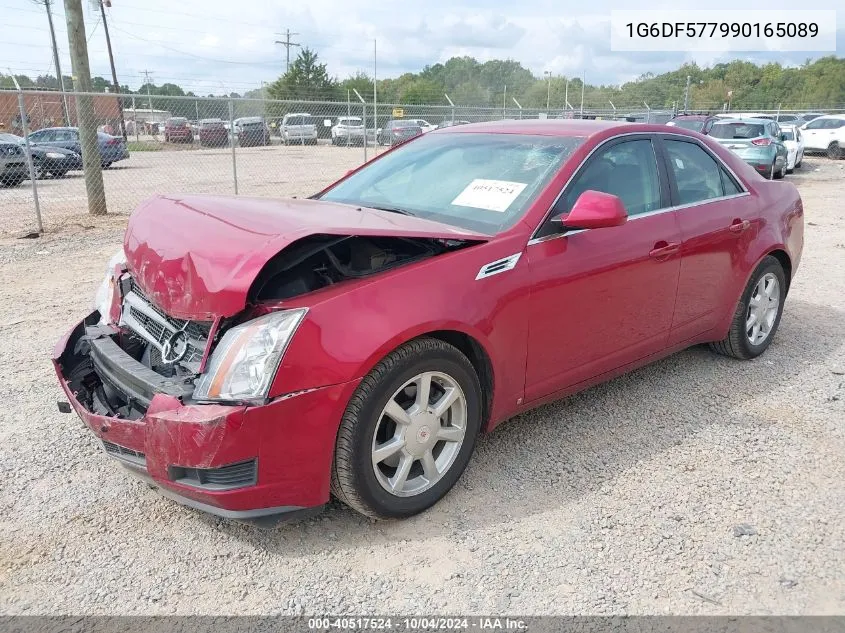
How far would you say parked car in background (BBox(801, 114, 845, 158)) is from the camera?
954 inches

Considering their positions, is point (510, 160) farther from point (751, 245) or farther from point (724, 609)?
point (724, 609)

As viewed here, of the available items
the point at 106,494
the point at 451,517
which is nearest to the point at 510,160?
the point at 451,517

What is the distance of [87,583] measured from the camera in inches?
97.1

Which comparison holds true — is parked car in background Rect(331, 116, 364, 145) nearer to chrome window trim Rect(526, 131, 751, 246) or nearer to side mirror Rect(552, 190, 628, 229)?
chrome window trim Rect(526, 131, 751, 246)

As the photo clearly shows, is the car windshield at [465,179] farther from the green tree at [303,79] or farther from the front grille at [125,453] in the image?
the green tree at [303,79]

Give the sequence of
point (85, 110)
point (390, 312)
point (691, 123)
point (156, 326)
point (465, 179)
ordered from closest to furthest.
Answer: point (390, 312) < point (156, 326) < point (465, 179) < point (85, 110) < point (691, 123)

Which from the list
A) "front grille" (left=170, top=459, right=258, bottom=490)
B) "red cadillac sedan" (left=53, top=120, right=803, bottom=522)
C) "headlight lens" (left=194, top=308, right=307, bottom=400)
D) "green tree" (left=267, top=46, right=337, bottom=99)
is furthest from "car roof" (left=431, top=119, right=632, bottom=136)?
"green tree" (left=267, top=46, right=337, bottom=99)

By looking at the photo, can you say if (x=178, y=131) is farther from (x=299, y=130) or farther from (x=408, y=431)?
(x=408, y=431)

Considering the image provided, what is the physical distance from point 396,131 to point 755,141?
10.2 metres

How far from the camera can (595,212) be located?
307 centimetres

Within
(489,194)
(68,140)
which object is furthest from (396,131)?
(489,194)

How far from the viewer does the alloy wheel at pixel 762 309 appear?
15.2ft

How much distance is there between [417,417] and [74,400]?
148cm

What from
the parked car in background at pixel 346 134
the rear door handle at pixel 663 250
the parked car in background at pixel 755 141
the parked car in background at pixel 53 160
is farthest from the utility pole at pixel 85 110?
the parked car in background at pixel 755 141
